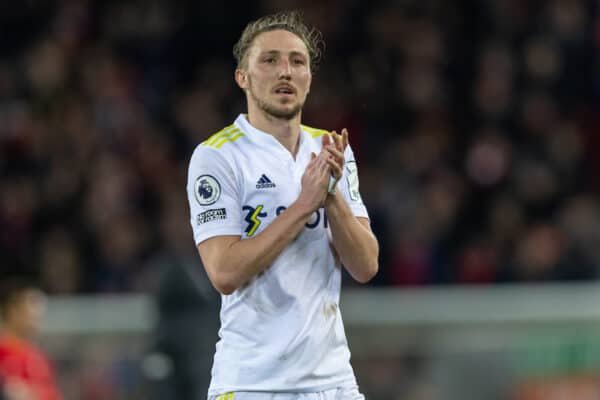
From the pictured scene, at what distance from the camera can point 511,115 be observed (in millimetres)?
11281

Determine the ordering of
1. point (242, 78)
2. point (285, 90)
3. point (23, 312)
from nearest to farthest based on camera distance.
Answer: point (285, 90) < point (242, 78) < point (23, 312)

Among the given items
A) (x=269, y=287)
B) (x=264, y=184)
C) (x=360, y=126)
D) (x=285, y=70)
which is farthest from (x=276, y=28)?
(x=360, y=126)

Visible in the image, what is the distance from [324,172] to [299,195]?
110 mm

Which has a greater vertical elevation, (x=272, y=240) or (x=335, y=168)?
(x=335, y=168)

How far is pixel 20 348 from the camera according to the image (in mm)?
6637

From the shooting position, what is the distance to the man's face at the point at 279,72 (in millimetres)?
3955

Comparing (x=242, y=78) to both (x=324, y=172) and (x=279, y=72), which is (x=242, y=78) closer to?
(x=279, y=72)

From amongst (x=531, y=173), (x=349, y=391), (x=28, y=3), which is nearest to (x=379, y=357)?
(x=531, y=173)

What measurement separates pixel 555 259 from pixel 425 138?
6.47 ft

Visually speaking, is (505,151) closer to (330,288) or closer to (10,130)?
(10,130)

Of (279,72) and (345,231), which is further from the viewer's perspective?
(279,72)

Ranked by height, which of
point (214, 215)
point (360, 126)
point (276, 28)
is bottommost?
point (214, 215)

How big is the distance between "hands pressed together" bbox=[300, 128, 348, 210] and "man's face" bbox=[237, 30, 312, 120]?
252 mm

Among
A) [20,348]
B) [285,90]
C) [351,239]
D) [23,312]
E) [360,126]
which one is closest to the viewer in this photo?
[351,239]
